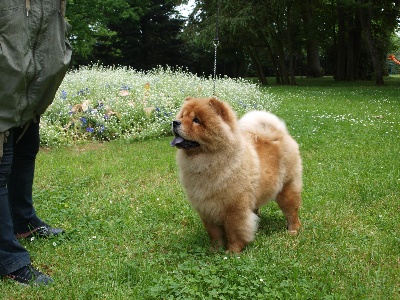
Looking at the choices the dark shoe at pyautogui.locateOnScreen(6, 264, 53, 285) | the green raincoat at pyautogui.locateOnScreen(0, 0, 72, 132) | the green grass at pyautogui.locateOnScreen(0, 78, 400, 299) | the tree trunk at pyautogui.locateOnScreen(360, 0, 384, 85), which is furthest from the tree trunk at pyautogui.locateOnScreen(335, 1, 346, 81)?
the dark shoe at pyautogui.locateOnScreen(6, 264, 53, 285)

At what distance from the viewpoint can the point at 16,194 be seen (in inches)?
131

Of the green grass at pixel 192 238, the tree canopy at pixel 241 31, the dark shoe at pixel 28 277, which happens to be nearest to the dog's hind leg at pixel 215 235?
the green grass at pixel 192 238

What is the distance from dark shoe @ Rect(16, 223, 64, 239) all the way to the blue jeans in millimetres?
37

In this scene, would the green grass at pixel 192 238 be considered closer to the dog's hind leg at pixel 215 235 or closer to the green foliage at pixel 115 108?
the dog's hind leg at pixel 215 235

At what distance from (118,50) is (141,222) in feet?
91.1

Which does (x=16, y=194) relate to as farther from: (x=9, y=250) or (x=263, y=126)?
(x=263, y=126)

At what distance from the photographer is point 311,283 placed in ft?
8.47

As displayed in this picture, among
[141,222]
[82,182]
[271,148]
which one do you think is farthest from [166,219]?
[82,182]

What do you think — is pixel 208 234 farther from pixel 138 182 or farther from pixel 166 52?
pixel 166 52

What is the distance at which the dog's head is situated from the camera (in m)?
3.03

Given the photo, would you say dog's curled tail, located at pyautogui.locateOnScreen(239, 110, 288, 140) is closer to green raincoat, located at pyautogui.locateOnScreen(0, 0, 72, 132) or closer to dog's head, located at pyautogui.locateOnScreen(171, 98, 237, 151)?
dog's head, located at pyautogui.locateOnScreen(171, 98, 237, 151)

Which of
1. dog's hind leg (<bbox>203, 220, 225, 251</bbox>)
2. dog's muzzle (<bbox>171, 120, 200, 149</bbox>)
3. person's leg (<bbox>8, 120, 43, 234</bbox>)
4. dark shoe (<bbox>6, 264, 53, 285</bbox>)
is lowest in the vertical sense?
dark shoe (<bbox>6, 264, 53, 285</bbox>)

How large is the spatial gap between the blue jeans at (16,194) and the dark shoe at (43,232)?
0.12ft

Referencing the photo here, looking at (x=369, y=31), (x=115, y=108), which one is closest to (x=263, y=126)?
(x=115, y=108)
